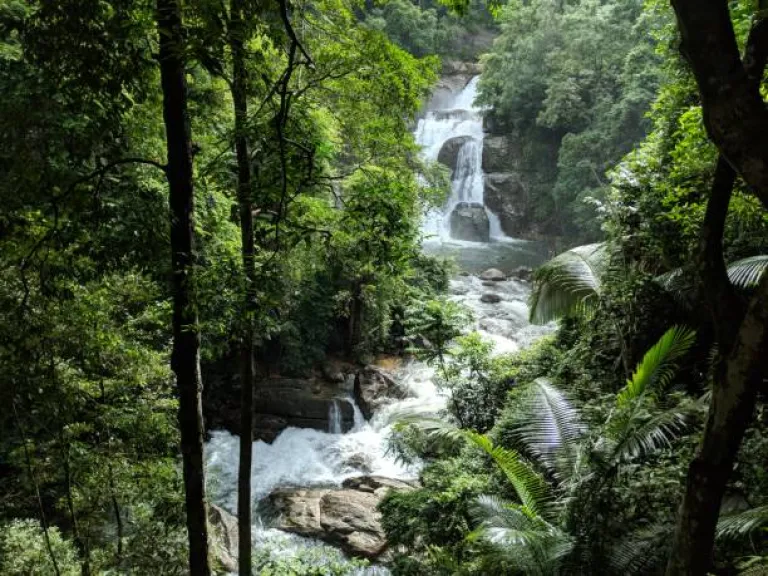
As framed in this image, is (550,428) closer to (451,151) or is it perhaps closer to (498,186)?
(498,186)

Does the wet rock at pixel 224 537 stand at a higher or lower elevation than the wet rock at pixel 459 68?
lower

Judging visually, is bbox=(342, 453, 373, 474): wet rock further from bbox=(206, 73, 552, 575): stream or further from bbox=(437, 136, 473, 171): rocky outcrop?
bbox=(437, 136, 473, 171): rocky outcrop

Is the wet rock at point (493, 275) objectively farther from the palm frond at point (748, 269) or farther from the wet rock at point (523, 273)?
the palm frond at point (748, 269)

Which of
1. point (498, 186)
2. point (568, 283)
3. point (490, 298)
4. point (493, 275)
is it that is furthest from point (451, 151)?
point (568, 283)

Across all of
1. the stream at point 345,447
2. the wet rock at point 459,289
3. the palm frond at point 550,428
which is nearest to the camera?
the palm frond at point 550,428

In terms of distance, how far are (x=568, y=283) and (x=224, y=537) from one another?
6543 millimetres

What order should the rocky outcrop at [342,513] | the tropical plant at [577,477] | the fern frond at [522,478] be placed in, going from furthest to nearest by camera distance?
the rocky outcrop at [342,513] → the fern frond at [522,478] → the tropical plant at [577,477]

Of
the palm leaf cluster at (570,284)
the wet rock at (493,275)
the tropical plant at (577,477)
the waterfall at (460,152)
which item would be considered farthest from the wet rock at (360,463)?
the waterfall at (460,152)

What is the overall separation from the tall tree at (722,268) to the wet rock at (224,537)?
260 inches

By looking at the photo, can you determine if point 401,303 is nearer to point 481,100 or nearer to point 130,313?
point 130,313

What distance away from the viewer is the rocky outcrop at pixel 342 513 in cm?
841

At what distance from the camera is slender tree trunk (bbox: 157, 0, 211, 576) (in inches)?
128

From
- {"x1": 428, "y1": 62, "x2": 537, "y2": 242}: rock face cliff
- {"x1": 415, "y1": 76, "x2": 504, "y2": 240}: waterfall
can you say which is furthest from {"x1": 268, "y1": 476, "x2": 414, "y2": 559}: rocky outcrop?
{"x1": 428, "y1": 62, "x2": 537, "y2": 242}: rock face cliff

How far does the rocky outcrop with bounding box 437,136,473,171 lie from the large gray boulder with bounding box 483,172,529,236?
244 cm
